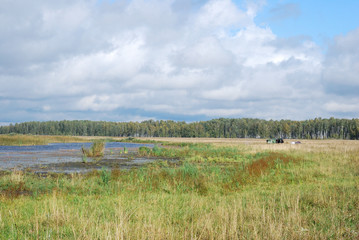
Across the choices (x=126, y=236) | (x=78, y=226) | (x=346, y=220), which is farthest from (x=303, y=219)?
(x=78, y=226)

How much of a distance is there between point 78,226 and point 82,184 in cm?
864

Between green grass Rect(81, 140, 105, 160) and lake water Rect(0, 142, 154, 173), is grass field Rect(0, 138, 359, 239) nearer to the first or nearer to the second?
lake water Rect(0, 142, 154, 173)

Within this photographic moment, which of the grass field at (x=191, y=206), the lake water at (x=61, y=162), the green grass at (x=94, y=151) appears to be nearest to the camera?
the grass field at (x=191, y=206)

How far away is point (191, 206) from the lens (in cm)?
989

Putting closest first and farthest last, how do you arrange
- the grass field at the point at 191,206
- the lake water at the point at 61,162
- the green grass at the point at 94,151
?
the grass field at the point at 191,206 < the lake water at the point at 61,162 < the green grass at the point at 94,151

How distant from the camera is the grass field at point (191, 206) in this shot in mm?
6886

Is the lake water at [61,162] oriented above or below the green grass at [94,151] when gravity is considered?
below

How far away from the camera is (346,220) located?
8148 millimetres

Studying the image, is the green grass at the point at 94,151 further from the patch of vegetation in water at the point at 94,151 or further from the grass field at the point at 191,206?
the grass field at the point at 191,206

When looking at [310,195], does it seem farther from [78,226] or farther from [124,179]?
[124,179]

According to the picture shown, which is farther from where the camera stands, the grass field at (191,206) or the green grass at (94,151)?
the green grass at (94,151)

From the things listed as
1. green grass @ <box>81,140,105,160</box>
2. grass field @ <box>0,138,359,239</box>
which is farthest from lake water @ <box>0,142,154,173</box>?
grass field @ <box>0,138,359,239</box>

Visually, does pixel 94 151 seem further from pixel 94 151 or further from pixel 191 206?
pixel 191 206

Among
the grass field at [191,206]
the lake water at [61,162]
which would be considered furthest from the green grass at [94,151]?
the grass field at [191,206]
